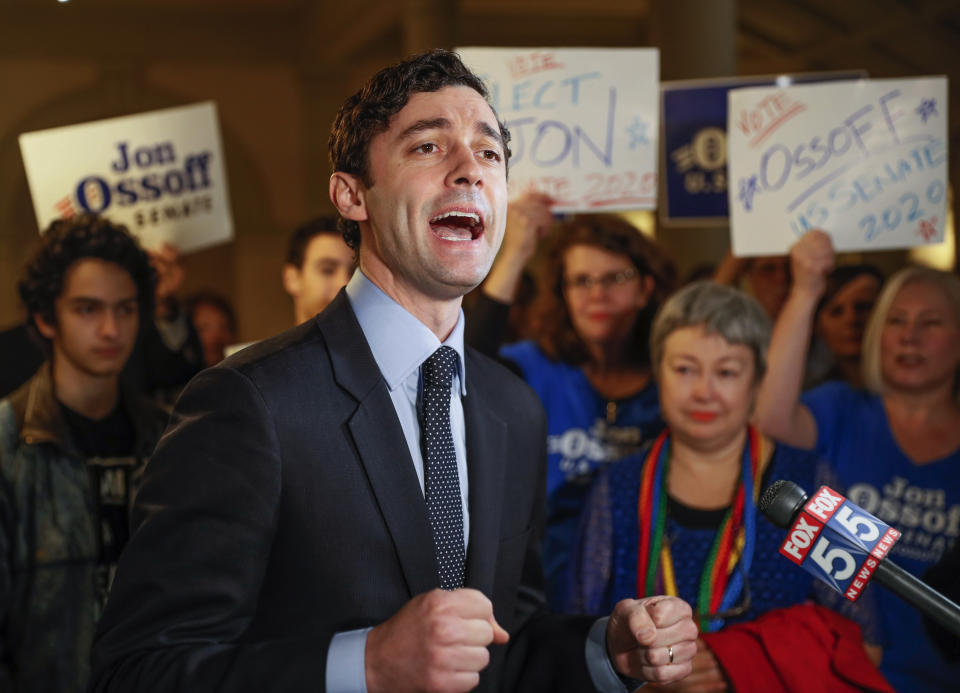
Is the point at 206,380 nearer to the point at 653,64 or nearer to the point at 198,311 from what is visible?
the point at 653,64

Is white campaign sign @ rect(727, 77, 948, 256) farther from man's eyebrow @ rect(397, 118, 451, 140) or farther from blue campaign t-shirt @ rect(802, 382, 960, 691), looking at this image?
man's eyebrow @ rect(397, 118, 451, 140)

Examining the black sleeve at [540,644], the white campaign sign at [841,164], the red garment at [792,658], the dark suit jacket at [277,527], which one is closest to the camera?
the dark suit jacket at [277,527]

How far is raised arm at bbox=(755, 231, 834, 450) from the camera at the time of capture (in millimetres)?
2871

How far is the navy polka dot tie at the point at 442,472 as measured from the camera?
4.95ft

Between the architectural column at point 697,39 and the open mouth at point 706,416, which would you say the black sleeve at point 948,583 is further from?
the architectural column at point 697,39

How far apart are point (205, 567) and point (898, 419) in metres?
2.11

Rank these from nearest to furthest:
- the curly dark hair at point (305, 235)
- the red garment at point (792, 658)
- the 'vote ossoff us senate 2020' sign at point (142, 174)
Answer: the red garment at point (792, 658) < the curly dark hair at point (305, 235) < the 'vote ossoff us senate 2020' sign at point (142, 174)

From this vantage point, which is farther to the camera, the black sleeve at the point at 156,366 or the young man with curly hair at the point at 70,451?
the black sleeve at the point at 156,366

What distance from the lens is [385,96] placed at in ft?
5.22

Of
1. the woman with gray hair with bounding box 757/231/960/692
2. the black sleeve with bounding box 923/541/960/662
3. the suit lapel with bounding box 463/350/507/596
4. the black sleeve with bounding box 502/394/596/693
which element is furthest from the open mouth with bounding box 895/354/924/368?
the suit lapel with bounding box 463/350/507/596

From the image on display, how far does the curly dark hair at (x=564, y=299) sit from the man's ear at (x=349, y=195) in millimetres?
1580

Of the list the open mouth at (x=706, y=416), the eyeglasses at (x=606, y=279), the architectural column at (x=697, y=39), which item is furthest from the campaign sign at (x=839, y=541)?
the architectural column at (x=697, y=39)

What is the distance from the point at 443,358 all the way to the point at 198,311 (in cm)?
372

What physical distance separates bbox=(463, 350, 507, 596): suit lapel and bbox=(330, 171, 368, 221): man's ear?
334mm
